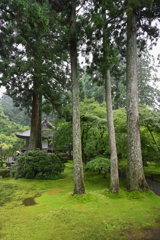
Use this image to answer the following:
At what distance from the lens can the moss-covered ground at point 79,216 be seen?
3152 mm

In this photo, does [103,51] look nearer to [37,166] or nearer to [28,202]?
[28,202]

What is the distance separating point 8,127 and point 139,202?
81.2 feet

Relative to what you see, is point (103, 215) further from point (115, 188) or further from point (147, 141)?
point (147, 141)

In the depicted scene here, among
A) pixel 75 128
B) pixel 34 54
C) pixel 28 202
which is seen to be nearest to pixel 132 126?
pixel 75 128

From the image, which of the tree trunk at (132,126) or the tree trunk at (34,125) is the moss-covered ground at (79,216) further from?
the tree trunk at (34,125)

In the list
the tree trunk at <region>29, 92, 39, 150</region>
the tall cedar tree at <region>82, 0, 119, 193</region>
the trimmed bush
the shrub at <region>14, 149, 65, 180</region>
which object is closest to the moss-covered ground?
the tall cedar tree at <region>82, 0, 119, 193</region>

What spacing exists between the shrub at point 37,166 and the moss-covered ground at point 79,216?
2682mm

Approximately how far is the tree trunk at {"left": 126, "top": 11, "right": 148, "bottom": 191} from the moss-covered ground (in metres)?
0.51

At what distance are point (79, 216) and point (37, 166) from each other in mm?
5503

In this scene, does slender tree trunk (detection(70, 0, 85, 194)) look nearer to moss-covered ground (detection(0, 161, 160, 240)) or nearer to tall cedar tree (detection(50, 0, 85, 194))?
tall cedar tree (detection(50, 0, 85, 194))

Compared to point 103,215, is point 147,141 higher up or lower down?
higher up

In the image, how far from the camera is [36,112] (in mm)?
12055

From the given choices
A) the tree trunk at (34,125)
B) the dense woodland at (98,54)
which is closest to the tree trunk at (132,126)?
the dense woodland at (98,54)

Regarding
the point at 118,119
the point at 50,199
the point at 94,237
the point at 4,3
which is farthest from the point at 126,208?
the point at 4,3
